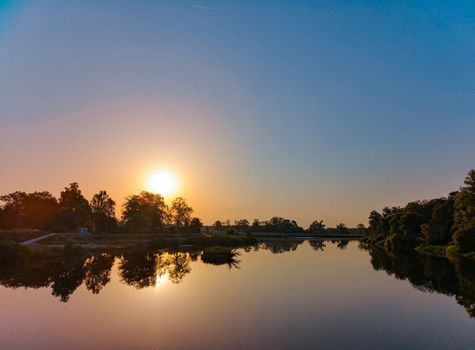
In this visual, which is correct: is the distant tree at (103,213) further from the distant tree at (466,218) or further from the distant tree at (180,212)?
the distant tree at (466,218)

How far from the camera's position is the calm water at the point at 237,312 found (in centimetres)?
1919

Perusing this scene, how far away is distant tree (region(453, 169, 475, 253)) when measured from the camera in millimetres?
61438

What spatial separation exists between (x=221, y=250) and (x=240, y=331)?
4562 centimetres

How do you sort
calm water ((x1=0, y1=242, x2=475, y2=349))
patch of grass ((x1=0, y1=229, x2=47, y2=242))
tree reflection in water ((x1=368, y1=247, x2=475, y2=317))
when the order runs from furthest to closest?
1. patch of grass ((x1=0, y1=229, x2=47, y2=242))
2. tree reflection in water ((x1=368, y1=247, x2=475, y2=317))
3. calm water ((x1=0, y1=242, x2=475, y2=349))

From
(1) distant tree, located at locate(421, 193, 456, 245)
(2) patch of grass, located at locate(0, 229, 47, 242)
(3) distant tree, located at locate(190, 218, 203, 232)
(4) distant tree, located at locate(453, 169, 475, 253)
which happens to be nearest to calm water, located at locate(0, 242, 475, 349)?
(4) distant tree, located at locate(453, 169, 475, 253)

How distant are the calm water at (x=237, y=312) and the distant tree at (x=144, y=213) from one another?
8458cm

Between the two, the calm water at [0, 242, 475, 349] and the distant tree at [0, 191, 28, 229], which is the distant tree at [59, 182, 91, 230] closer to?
the distant tree at [0, 191, 28, 229]

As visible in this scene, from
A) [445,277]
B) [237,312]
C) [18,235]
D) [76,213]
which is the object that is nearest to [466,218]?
[445,277]

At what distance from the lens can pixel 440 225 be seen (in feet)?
253

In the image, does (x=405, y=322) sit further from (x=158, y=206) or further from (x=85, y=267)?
(x=158, y=206)

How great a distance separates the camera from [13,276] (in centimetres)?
4119

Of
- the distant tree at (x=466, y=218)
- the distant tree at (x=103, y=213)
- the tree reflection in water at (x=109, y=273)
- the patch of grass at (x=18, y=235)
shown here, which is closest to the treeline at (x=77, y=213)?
the distant tree at (x=103, y=213)

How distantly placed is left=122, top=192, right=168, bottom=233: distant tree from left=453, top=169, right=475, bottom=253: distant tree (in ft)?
294

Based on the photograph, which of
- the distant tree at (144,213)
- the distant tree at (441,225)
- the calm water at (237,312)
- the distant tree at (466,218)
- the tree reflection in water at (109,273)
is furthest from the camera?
the distant tree at (144,213)
